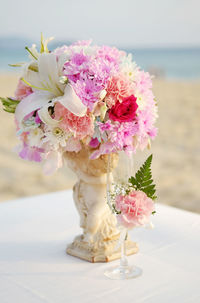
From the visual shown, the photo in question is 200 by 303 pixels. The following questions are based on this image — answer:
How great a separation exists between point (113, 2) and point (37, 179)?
645 inches

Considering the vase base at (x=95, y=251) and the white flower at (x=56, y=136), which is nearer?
the white flower at (x=56, y=136)

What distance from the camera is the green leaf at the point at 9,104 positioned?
1.44m

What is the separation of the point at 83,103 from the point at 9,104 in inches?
10.1

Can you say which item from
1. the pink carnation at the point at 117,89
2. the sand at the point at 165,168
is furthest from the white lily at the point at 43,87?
the sand at the point at 165,168

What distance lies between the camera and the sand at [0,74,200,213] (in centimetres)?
412

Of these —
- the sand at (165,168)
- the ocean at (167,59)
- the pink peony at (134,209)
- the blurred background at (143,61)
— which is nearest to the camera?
the pink peony at (134,209)

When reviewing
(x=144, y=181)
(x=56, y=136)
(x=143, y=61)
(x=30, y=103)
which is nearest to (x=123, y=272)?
(x=144, y=181)

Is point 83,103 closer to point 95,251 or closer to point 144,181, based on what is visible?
point 144,181

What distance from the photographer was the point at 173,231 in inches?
68.9

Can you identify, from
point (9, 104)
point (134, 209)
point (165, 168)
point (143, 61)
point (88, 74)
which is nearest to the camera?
point (134, 209)

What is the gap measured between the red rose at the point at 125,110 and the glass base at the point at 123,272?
41 centimetres

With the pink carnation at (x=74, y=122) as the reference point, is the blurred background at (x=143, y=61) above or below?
above

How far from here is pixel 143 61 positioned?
2800 centimetres

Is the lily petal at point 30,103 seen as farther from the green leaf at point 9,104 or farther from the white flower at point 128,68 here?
the white flower at point 128,68
